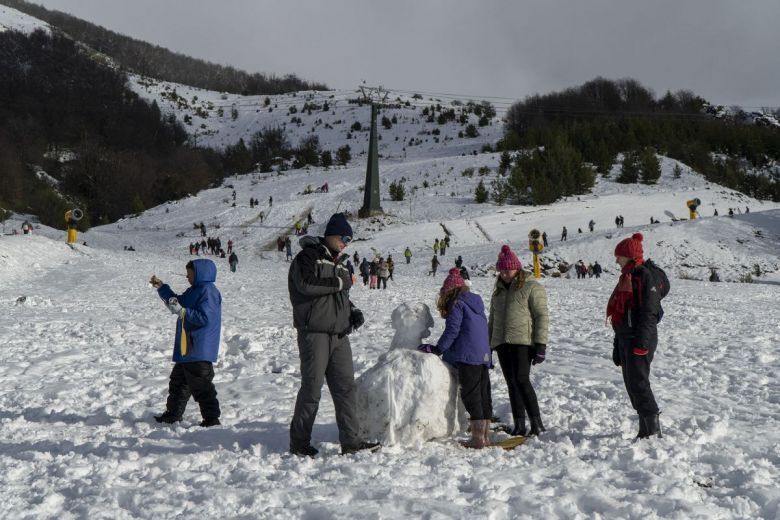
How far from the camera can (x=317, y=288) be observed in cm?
404

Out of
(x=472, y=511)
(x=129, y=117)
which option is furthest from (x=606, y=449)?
(x=129, y=117)

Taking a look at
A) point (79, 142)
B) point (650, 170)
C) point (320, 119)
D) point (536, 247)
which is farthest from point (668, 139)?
point (79, 142)

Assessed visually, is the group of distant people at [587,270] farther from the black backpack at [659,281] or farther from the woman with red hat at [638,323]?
the woman with red hat at [638,323]

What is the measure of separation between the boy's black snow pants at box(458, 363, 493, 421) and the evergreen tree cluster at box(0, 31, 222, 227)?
170ft

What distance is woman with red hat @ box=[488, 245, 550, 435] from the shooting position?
15.8ft

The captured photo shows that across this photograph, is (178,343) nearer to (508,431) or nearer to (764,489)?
(508,431)

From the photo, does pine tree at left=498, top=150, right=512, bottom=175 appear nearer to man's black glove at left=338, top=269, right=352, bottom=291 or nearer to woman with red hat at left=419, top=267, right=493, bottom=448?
woman with red hat at left=419, top=267, right=493, bottom=448

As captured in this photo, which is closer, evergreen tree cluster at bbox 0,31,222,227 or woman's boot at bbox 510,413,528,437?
woman's boot at bbox 510,413,528,437

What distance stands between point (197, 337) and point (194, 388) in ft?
1.41

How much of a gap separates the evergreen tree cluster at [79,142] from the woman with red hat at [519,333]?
51.5 meters

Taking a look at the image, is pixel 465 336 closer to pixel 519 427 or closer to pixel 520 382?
pixel 520 382

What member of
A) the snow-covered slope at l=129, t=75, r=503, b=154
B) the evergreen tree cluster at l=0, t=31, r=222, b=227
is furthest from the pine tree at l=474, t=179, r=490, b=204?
the evergreen tree cluster at l=0, t=31, r=222, b=227

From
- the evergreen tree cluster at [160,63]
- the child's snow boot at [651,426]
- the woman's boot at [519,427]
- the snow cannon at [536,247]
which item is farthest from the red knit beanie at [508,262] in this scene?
the evergreen tree cluster at [160,63]

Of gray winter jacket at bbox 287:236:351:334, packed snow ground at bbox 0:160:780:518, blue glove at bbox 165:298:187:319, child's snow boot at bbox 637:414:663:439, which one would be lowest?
packed snow ground at bbox 0:160:780:518
